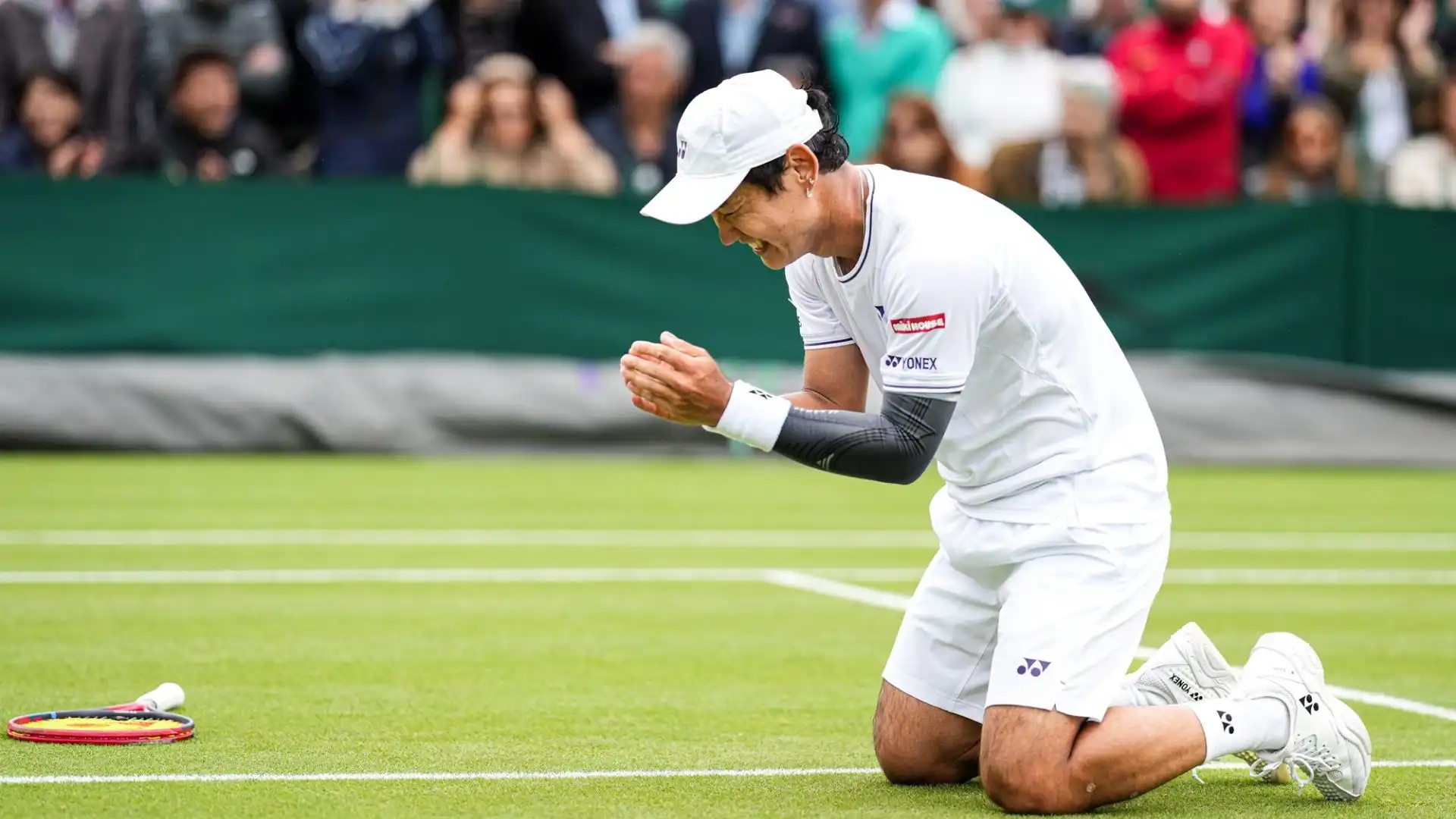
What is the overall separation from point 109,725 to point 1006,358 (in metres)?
2.66

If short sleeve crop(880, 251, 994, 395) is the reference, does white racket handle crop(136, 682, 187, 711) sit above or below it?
below

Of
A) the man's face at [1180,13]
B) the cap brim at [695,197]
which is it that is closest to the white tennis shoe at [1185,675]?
the cap brim at [695,197]

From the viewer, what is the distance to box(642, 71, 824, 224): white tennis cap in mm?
5027

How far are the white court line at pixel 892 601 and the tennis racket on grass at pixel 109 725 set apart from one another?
337 cm

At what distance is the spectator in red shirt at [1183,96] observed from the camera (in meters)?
16.2

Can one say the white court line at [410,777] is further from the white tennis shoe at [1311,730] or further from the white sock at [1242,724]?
the white tennis shoe at [1311,730]

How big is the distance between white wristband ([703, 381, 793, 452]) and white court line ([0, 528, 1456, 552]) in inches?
231

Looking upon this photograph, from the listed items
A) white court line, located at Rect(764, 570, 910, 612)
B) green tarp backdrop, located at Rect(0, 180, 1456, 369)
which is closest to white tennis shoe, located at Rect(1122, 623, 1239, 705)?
white court line, located at Rect(764, 570, 910, 612)

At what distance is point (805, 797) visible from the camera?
5.21 m

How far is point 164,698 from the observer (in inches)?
238

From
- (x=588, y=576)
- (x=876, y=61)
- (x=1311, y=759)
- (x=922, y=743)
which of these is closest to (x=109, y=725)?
(x=922, y=743)

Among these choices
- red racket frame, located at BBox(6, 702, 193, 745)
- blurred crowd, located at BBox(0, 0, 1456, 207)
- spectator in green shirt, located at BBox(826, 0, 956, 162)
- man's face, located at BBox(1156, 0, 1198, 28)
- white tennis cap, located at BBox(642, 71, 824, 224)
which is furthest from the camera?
spectator in green shirt, located at BBox(826, 0, 956, 162)

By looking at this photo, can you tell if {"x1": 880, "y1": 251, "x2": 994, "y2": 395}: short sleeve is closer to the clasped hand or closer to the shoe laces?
the clasped hand

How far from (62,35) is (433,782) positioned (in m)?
12.1
